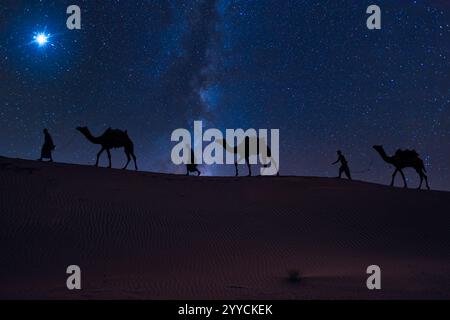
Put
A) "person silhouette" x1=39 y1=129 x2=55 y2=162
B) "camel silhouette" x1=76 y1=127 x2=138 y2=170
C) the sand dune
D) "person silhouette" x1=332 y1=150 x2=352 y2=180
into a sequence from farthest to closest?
1. "person silhouette" x1=332 y1=150 x2=352 y2=180
2. "camel silhouette" x1=76 y1=127 x2=138 y2=170
3. "person silhouette" x1=39 y1=129 x2=55 y2=162
4. the sand dune

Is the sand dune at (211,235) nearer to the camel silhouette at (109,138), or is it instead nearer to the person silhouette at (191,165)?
the camel silhouette at (109,138)

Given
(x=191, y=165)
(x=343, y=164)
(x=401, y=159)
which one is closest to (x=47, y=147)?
(x=191, y=165)

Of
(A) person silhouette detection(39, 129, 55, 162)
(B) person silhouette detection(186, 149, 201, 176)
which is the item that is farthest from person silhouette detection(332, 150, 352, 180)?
(A) person silhouette detection(39, 129, 55, 162)

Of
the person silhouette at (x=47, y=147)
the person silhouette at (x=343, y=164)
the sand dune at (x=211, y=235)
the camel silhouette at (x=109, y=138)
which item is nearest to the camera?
the sand dune at (x=211, y=235)

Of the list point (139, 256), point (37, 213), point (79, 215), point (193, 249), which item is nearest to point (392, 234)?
point (193, 249)

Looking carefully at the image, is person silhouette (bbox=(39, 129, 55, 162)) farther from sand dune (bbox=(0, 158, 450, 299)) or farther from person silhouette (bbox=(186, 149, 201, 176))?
person silhouette (bbox=(186, 149, 201, 176))

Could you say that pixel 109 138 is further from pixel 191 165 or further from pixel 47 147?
pixel 191 165

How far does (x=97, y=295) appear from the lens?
9352mm

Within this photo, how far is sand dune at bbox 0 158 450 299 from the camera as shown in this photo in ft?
34.5

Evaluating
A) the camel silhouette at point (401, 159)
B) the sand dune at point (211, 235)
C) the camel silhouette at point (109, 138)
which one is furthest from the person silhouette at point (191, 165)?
the camel silhouette at point (401, 159)

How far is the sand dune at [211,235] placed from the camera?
1052 centimetres

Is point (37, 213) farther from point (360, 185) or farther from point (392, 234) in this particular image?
point (360, 185)

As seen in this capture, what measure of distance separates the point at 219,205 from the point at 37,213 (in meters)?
6.08

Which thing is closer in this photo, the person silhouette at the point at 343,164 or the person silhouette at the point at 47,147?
the person silhouette at the point at 47,147
